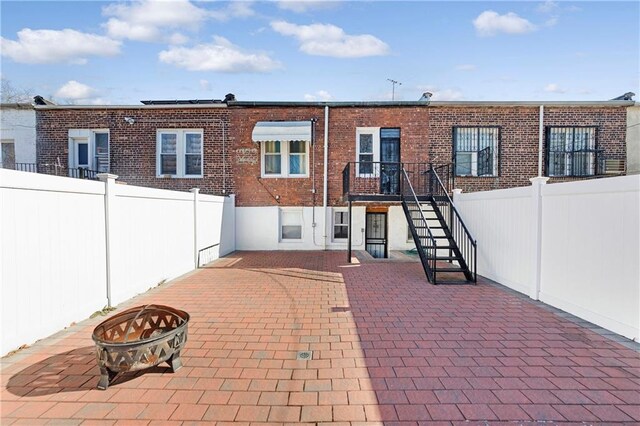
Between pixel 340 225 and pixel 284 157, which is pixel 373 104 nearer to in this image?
pixel 284 157

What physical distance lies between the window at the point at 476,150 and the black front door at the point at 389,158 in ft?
6.76

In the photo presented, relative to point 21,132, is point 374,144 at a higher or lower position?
lower

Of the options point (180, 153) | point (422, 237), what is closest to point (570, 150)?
point (422, 237)

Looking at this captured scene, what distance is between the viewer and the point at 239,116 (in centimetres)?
1192

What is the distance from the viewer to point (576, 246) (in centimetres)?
485

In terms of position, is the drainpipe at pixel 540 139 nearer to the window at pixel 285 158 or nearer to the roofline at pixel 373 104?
the roofline at pixel 373 104

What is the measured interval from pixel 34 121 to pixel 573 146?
63.2ft

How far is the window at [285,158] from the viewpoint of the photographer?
39.5ft

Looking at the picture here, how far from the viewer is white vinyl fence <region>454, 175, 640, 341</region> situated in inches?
158

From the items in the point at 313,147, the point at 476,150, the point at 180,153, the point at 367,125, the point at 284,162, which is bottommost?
the point at 284,162

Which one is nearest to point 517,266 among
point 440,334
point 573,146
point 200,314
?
point 440,334

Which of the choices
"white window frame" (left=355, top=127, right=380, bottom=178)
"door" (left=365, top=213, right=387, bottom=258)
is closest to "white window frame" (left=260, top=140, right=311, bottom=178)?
"white window frame" (left=355, top=127, right=380, bottom=178)

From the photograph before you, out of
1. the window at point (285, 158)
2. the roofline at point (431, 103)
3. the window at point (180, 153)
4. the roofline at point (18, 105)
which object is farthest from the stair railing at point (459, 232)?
the roofline at point (18, 105)

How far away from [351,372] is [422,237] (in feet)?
17.3
